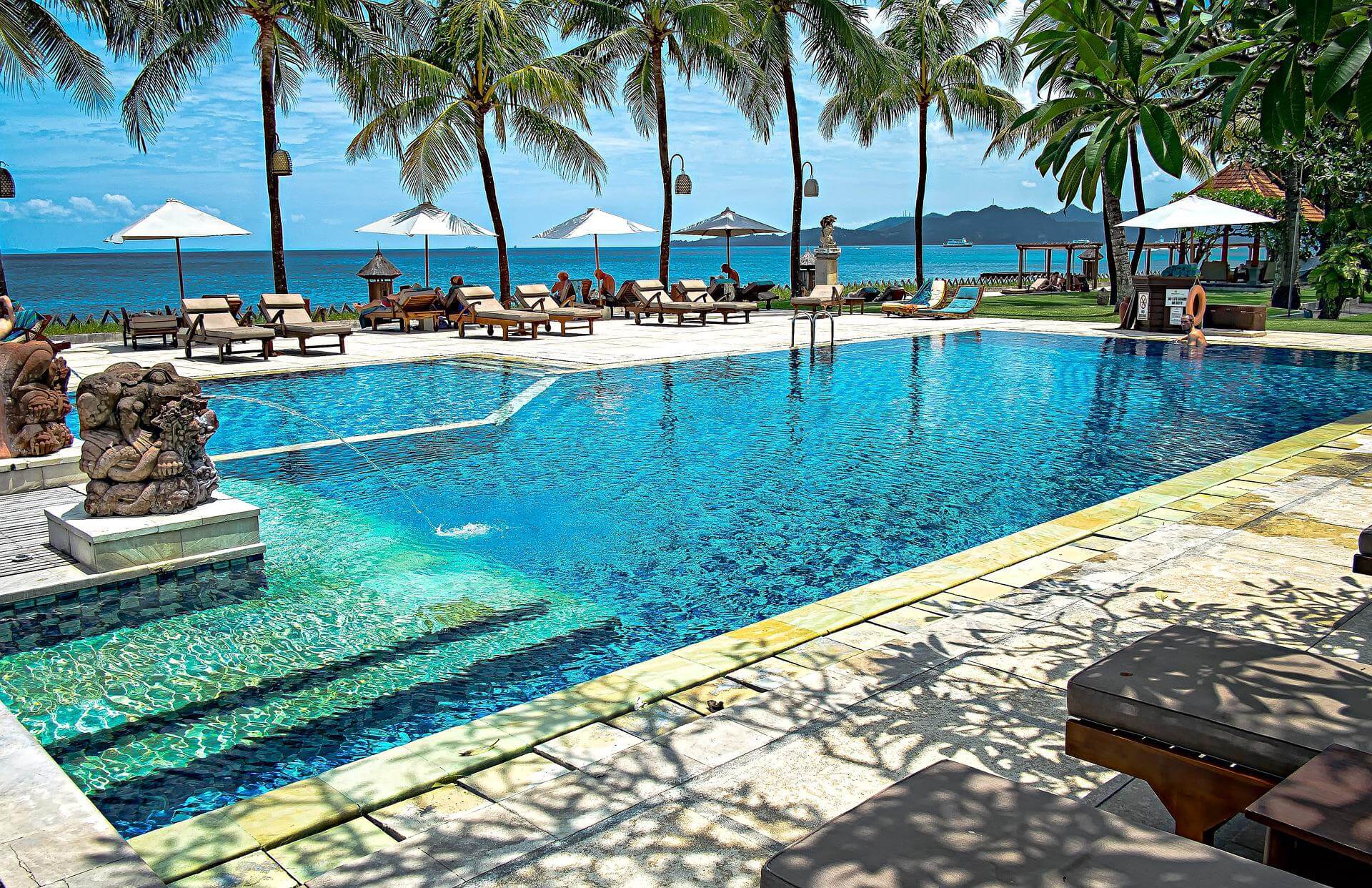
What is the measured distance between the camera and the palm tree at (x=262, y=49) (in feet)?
68.0

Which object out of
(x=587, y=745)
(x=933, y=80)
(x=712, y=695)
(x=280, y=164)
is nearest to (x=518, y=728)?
(x=587, y=745)

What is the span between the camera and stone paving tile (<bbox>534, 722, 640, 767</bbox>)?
11.7ft

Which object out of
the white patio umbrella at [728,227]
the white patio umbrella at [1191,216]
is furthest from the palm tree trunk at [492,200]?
the white patio umbrella at [1191,216]

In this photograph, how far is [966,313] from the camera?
23547mm

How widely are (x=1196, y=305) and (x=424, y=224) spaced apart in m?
17.7

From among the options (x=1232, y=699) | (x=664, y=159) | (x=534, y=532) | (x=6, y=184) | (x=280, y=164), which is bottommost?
(x=534, y=532)

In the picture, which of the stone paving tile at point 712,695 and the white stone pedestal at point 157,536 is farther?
the white stone pedestal at point 157,536

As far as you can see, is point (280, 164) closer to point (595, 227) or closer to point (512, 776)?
point (595, 227)

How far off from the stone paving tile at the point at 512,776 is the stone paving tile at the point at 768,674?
99 centimetres

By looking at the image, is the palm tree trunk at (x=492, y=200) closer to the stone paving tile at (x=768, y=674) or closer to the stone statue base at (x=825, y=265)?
the stone statue base at (x=825, y=265)

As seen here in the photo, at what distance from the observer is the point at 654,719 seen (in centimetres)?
389

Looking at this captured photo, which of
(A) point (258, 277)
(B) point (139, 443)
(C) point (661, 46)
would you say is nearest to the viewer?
(B) point (139, 443)

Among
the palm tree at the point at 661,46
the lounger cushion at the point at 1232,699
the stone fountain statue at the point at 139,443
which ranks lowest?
Result: the lounger cushion at the point at 1232,699

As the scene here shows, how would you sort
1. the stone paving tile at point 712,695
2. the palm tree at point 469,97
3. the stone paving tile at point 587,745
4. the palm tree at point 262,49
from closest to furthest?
the stone paving tile at point 587,745
the stone paving tile at point 712,695
the palm tree at point 262,49
the palm tree at point 469,97
